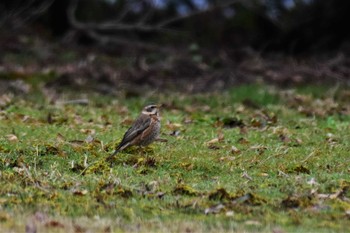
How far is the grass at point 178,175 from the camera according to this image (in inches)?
315

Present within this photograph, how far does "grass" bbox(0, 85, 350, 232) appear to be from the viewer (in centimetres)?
800

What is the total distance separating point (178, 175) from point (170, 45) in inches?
767

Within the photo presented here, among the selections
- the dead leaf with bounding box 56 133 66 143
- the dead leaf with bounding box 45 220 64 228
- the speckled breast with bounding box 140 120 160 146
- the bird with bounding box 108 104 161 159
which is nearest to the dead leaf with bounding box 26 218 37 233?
the dead leaf with bounding box 45 220 64 228

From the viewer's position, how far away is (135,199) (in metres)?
8.71

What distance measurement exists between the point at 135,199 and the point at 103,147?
266 cm

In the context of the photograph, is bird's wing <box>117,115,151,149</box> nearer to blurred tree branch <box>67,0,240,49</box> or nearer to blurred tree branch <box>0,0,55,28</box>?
blurred tree branch <box>67,0,240,49</box>

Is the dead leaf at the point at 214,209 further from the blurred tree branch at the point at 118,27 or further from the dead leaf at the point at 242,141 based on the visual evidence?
the blurred tree branch at the point at 118,27

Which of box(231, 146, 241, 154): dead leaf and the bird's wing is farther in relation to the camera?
box(231, 146, 241, 154): dead leaf

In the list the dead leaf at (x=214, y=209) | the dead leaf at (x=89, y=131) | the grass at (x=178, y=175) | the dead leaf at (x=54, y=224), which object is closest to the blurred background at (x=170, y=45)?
the dead leaf at (x=89, y=131)

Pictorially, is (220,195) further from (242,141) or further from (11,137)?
(11,137)

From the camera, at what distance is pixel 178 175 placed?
987 centimetres

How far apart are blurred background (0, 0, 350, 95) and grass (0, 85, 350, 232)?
6590 mm

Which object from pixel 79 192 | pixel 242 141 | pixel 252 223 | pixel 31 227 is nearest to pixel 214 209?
pixel 252 223

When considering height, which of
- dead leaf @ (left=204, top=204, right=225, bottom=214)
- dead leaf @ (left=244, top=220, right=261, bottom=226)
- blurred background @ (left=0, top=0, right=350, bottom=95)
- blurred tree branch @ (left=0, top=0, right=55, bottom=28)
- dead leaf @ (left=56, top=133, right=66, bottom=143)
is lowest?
blurred background @ (left=0, top=0, right=350, bottom=95)
